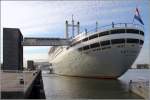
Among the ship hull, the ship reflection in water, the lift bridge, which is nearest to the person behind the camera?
the ship reflection in water

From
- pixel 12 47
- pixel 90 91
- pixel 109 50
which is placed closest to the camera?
pixel 90 91

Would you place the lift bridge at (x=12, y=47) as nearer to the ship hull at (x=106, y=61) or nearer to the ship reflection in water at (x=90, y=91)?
the ship hull at (x=106, y=61)

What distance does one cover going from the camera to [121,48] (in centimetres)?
5012

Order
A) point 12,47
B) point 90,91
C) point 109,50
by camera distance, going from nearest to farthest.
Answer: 1. point 90,91
2. point 109,50
3. point 12,47

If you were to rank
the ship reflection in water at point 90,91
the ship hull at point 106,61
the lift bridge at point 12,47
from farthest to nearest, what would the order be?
the lift bridge at point 12,47 → the ship hull at point 106,61 → the ship reflection in water at point 90,91

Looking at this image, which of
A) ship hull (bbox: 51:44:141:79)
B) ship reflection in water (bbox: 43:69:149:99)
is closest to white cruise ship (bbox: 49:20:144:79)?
ship hull (bbox: 51:44:141:79)

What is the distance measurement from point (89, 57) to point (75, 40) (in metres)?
8.53

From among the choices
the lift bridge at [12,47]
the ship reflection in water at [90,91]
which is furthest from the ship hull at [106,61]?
the lift bridge at [12,47]

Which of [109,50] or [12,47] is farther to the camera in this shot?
[12,47]

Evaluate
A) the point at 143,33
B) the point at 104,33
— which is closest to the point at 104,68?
the point at 104,33

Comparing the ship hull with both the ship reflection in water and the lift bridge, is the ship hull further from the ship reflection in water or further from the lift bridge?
the lift bridge

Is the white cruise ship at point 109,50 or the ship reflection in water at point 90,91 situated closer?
the ship reflection in water at point 90,91

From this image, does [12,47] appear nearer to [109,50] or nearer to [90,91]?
[109,50]

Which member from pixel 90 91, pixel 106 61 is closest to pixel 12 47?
pixel 106 61
